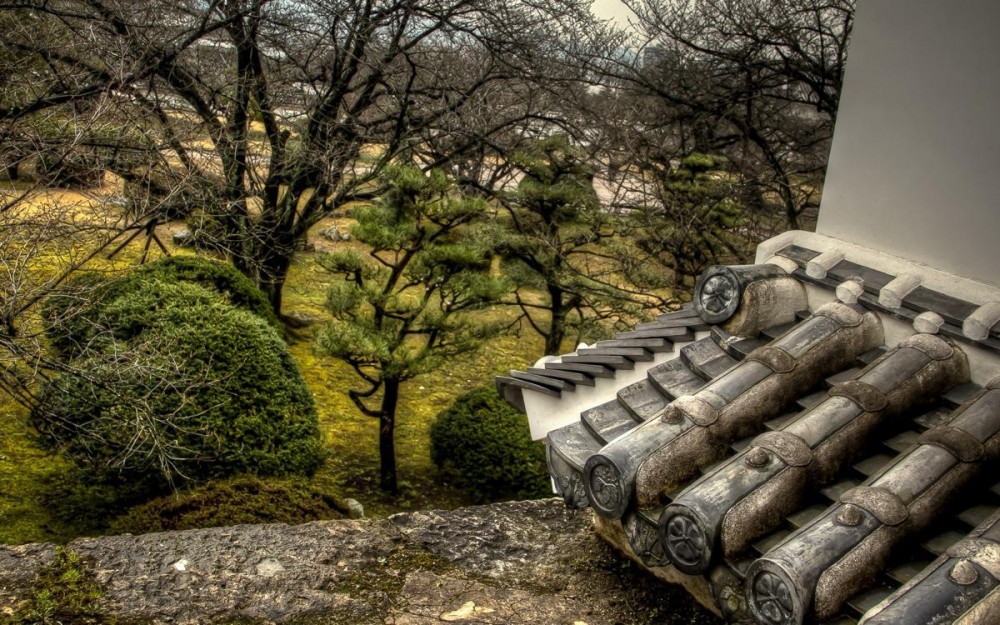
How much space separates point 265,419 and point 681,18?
7944 mm

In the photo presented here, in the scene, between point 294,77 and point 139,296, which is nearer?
point 139,296

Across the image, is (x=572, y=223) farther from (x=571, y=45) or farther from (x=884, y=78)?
(x=884, y=78)

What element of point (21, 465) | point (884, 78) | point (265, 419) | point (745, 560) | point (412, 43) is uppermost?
point (412, 43)

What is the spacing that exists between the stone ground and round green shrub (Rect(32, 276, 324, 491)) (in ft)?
7.60

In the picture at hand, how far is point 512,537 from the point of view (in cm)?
382

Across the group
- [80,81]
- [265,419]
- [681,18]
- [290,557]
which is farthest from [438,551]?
[681,18]

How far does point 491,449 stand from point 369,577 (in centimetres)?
456

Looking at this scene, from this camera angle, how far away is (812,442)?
271 cm

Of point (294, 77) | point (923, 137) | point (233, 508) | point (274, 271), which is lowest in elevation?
point (233, 508)

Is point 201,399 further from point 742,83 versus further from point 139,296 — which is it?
point 742,83

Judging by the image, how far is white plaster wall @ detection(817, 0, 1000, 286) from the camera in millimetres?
3111

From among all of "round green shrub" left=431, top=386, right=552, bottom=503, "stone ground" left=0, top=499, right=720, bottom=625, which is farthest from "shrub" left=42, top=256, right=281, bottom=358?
"round green shrub" left=431, top=386, right=552, bottom=503

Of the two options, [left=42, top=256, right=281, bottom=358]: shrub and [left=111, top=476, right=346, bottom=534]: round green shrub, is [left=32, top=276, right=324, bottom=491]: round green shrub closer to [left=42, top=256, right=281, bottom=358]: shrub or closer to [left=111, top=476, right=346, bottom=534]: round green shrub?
[left=42, top=256, right=281, bottom=358]: shrub

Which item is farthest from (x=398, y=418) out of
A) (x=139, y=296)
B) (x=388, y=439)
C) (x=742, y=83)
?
(x=742, y=83)
